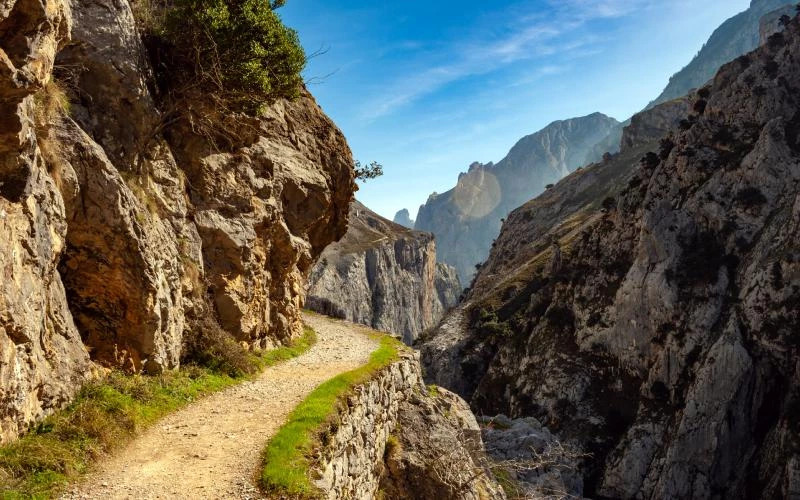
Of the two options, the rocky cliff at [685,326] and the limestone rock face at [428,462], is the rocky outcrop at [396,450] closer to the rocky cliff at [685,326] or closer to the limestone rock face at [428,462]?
the limestone rock face at [428,462]

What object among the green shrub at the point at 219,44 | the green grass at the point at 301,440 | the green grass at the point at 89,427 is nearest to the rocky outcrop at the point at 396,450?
the green grass at the point at 301,440

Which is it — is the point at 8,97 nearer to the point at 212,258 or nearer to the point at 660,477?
the point at 212,258

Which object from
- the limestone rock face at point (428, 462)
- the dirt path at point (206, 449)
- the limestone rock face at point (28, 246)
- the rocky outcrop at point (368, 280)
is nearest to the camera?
the limestone rock face at point (28, 246)

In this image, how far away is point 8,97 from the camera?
32.7ft

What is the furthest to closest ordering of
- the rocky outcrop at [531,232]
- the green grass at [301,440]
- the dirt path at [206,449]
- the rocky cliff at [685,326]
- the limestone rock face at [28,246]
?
1. the rocky outcrop at [531,232]
2. the rocky cliff at [685,326]
3. the green grass at [301,440]
4. the dirt path at [206,449]
5. the limestone rock face at [28,246]

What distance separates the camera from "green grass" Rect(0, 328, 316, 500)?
8.88 m

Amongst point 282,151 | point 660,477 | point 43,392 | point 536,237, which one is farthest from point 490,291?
point 43,392

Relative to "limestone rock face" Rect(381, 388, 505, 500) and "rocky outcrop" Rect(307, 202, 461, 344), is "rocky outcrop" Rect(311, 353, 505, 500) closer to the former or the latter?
"limestone rock face" Rect(381, 388, 505, 500)

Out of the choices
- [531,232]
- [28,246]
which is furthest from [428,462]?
[531,232]

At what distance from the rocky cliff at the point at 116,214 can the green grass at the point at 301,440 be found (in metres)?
5.25

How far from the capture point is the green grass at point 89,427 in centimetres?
888

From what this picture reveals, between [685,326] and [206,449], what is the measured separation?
64.5m

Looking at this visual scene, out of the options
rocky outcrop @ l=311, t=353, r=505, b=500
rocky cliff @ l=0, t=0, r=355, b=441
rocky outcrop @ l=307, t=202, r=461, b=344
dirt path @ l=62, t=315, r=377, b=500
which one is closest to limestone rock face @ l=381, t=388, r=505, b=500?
rocky outcrop @ l=311, t=353, r=505, b=500

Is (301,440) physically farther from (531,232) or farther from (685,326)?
(531,232)
